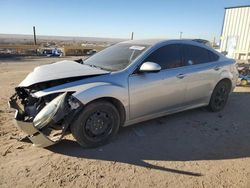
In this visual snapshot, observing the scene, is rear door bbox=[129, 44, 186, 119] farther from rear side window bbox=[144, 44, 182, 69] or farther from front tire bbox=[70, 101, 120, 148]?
front tire bbox=[70, 101, 120, 148]

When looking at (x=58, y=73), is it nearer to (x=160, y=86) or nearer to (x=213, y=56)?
(x=160, y=86)

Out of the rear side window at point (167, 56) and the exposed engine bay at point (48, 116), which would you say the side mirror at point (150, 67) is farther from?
the exposed engine bay at point (48, 116)

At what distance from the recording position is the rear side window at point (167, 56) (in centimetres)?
428

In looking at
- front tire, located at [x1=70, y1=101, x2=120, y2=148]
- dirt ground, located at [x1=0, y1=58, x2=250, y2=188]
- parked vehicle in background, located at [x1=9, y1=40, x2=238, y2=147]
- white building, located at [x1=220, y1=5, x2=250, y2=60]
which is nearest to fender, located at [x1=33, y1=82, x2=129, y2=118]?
parked vehicle in background, located at [x1=9, y1=40, x2=238, y2=147]

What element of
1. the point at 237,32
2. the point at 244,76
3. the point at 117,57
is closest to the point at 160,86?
the point at 117,57

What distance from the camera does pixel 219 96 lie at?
220 inches

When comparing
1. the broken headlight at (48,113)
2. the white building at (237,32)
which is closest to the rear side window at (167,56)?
the broken headlight at (48,113)

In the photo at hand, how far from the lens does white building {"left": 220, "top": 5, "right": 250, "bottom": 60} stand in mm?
14281

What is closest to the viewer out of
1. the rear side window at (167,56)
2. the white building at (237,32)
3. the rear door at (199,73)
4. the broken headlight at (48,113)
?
the broken headlight at (48,113)

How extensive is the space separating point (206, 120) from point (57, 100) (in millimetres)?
3259

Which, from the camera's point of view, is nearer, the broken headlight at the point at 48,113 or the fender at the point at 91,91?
the broken headlight at the point at 48,113

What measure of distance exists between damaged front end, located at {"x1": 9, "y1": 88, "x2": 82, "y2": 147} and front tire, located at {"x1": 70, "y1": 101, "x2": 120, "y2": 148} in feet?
0.53

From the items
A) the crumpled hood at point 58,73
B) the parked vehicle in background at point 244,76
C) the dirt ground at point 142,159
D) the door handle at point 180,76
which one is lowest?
the dirt ground at point 142,159

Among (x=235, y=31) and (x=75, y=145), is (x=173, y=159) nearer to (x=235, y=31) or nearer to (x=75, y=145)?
(x=75, y=145)
